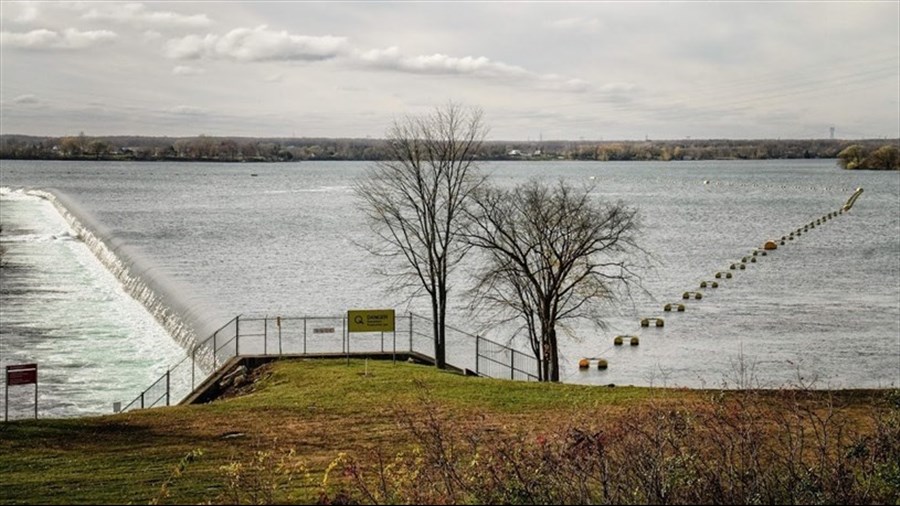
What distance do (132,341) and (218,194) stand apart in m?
130

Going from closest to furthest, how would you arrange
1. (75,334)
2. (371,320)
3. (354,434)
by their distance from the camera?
(354,434) < (371,320) < (75,334)

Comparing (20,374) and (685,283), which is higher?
(20,374)

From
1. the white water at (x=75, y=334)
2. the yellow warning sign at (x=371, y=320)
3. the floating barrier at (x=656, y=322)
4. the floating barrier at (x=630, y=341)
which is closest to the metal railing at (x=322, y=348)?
the white water at (x=75, y=334)

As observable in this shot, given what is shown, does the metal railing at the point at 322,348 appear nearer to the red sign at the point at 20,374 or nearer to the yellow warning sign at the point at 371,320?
the yellow warning sign at the point at 371,320

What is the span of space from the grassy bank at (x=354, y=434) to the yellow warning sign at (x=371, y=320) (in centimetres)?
139

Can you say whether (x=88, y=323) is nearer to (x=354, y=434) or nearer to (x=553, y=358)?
(x=553, y=358)

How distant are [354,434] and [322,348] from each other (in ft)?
66.9

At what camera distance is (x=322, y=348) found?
39.8 metres

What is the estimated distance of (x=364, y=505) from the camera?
11.3 meters

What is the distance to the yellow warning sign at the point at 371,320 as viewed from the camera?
2764 centimetres

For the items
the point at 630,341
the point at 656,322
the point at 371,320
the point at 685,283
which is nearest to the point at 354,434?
the point at 371,320

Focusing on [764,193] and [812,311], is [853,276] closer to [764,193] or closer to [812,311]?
[812,311]

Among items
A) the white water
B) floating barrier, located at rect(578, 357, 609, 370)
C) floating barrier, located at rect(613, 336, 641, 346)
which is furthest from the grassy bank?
floating barrier, located at rect(613, 336, 641, 346)

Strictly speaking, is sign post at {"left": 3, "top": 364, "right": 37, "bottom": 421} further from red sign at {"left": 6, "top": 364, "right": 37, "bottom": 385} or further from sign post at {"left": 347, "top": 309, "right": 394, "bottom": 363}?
sign post at {"left": 347, "top": 309, "right": 394, "bottom": 363}
